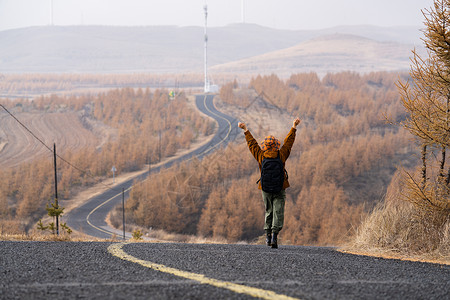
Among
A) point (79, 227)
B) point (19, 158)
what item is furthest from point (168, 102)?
point (79, 227)

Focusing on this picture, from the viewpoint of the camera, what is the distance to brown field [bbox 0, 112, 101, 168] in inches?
3356

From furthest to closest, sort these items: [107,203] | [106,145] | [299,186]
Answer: [106,145]
[299,186]
[107,203]

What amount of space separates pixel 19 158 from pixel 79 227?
45191 mm

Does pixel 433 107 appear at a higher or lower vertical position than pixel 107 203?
higher

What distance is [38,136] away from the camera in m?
97.0

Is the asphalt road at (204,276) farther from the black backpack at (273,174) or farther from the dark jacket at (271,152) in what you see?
the dark jacket at (271,152)

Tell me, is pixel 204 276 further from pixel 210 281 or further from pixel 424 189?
pixel 424 189

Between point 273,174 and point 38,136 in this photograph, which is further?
point 38,136

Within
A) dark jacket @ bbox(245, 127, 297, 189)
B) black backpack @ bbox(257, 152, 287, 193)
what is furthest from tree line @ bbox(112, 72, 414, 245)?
black backpack @ bbox(257, 152, 287, 193)

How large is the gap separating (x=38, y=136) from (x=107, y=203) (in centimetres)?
4867

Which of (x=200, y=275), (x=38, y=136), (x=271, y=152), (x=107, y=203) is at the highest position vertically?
(x=271, y=152)

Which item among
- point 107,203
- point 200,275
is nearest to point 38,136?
point 107,203

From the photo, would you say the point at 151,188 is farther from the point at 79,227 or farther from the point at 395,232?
the point at 395,232

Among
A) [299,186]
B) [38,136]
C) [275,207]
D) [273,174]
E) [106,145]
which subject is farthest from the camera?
[38,136]
